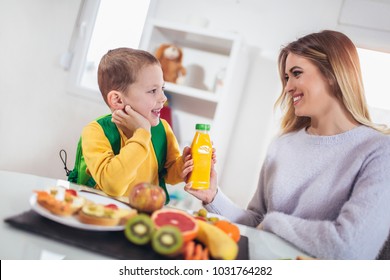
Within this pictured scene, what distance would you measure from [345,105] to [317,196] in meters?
0.25

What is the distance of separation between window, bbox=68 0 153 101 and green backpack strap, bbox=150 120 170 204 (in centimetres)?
18

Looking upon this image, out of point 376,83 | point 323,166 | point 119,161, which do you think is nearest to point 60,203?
point 119,161

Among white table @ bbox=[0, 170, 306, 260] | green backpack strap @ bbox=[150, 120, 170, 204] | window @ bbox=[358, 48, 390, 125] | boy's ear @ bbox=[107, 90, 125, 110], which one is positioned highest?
window @ bbox=[358, 48, 390, 125]

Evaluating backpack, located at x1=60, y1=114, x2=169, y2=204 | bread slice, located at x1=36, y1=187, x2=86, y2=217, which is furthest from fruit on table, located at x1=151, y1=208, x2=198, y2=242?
backpack, located at x1=60, y1=114, x2=169, y2=204

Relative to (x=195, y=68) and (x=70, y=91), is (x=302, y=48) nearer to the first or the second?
(x=195, y=68)

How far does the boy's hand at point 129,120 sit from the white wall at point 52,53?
9 cm

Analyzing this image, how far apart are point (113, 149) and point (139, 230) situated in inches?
11.6

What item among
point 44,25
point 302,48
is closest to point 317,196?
point 302,48

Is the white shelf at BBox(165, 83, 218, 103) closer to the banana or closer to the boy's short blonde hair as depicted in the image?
the boy's short blonde hair

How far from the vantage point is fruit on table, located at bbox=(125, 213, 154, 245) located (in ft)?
1.90

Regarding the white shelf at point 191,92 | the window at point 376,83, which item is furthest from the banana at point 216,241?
the window at point 376,83

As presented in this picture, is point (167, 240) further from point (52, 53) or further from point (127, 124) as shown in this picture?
point (52, 53)

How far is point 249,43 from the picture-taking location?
941 mm
